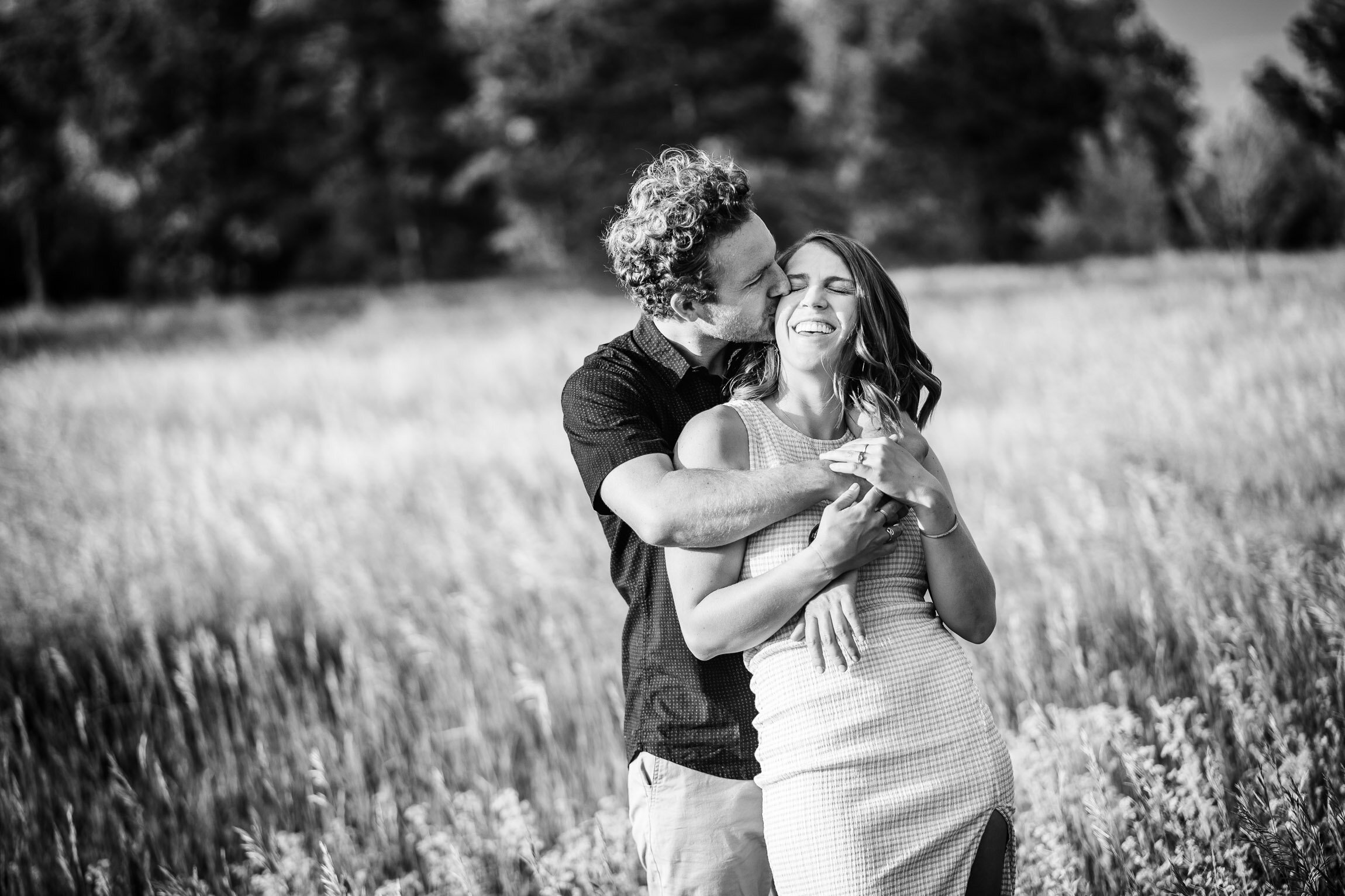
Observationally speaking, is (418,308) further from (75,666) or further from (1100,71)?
(1100,71)

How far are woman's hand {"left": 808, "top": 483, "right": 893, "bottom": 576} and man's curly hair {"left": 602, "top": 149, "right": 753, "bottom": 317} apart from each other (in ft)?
2.09

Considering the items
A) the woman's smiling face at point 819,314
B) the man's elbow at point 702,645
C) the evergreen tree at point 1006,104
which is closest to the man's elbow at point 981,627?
the man's elbow at point 702,645

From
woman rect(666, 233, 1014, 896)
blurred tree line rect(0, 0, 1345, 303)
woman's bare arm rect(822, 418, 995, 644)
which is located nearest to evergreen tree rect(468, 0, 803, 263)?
blurred tree line rect(0, 0, 1345, 303)

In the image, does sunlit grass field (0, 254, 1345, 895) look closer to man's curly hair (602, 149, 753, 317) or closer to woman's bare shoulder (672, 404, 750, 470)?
woman's bare shoulder (672, 404, 750, 470)

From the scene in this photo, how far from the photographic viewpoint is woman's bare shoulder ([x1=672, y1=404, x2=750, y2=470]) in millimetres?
2080

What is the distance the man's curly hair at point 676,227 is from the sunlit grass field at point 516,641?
5.05 feet

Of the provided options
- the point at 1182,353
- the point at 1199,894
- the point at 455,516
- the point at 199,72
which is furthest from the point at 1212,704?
the point at 199,72

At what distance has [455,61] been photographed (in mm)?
31141

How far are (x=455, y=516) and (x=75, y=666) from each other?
220 centimetres

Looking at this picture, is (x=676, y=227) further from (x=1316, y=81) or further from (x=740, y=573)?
(x=1316, y=81)

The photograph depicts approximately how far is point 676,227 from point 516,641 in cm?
290

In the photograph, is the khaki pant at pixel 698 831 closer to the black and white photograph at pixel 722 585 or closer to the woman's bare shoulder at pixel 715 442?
the black and white photograph at pixel 722 585

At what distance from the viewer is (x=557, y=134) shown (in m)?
29.6

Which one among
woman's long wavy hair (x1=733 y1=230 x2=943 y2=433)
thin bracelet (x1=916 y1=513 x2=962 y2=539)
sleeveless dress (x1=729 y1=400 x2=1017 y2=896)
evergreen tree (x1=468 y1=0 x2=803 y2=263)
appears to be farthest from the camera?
evergreen tree (x1=468 y1=0 x2=803 y2=263)
